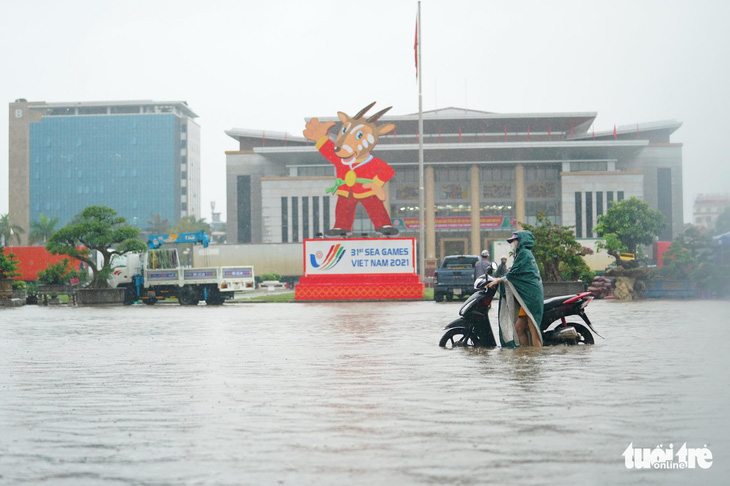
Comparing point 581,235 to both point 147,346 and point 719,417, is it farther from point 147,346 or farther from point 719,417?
point 719,417

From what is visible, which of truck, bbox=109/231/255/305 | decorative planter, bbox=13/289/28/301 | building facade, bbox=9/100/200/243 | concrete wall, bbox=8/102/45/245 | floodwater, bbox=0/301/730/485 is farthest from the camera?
building facade, bbox=9/100/200/243

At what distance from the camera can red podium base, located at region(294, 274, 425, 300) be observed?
33.7 m

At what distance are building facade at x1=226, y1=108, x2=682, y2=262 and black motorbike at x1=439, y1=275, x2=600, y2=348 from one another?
65280 mm

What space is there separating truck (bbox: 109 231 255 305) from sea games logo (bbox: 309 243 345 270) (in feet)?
9.00

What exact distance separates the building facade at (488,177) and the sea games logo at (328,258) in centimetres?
4217

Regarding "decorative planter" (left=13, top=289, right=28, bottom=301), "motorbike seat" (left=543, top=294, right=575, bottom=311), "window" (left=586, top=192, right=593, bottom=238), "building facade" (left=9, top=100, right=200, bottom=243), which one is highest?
"building facade" (left=9, top=100, right=200, bottom=243)

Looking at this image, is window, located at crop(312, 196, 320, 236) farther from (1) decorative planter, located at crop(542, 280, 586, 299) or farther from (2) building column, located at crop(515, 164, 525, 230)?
(1) decorative planter, located at crop(542, 280, 586, 299)

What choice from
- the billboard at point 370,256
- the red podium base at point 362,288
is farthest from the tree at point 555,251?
the billboard at point 370,256

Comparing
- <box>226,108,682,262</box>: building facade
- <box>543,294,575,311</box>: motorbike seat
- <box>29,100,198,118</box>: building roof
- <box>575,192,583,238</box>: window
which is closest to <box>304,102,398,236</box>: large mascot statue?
<box>543,294,575,311</box>: motorbike seat

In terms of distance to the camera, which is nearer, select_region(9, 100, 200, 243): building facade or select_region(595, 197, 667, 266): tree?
select_region(595, 197, 667, 266): tree

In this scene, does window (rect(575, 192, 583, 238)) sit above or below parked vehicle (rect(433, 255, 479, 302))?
above

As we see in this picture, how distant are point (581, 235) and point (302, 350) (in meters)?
70.1

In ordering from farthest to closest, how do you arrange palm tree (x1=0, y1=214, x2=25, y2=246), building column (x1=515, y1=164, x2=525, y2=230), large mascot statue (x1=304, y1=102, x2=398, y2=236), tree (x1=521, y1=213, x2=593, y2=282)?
palm tree (x1=0, y1=214, x2=25, y2=246), building column (x1=515, y1=164, x2=525, y2=230), large mascot statue (x1=304, y1=102, x2=398, y2=236), tree (x1=521, y1=213, x2=593, y2=282)

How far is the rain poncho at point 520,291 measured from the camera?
10.8m
